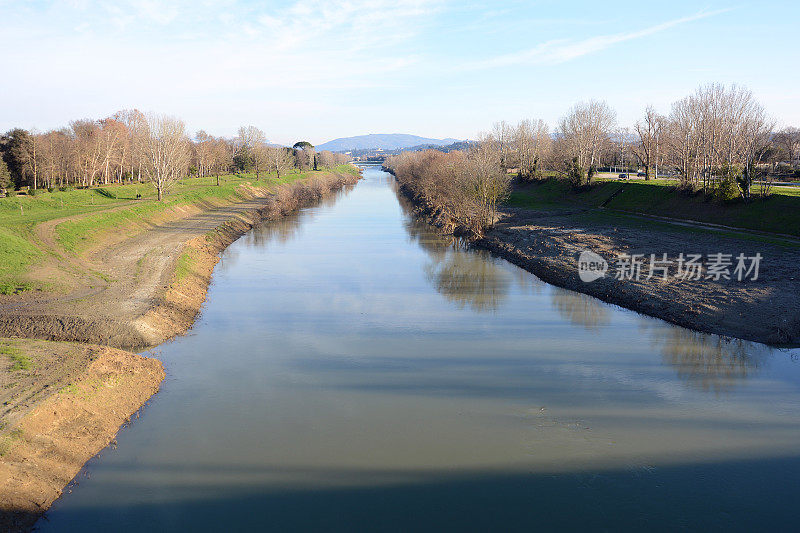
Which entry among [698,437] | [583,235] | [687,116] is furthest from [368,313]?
[687,116]

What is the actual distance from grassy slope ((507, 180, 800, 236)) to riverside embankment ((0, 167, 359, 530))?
111 ft

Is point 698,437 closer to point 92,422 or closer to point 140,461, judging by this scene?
point 140,461

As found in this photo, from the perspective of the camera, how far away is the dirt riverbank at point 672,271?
64.2ft

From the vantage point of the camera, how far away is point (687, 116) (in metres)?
44.9

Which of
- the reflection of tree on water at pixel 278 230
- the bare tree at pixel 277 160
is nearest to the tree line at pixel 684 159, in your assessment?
the reflection of tree on water at pixel 278 230

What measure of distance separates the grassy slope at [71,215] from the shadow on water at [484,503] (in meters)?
15.3

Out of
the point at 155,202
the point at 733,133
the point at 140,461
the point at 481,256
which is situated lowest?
the point at 140,461

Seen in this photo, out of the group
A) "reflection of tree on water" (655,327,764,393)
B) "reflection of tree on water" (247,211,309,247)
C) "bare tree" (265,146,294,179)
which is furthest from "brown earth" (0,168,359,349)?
"bare tree" (265,146,294,179)

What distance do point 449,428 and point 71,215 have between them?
Answer: 31.5 m

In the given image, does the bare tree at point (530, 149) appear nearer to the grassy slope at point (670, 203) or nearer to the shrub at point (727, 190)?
the grassy slope at point (670, 203)

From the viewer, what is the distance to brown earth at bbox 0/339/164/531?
973 centimetres

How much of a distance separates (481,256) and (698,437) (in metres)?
24.9

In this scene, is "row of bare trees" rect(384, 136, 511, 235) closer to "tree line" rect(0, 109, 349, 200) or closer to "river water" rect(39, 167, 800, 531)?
"river water" rect(39, 167, 800, 531)

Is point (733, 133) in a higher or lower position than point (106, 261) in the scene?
higher
